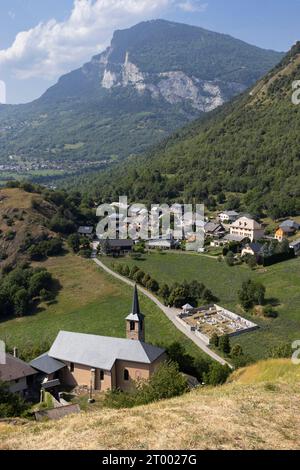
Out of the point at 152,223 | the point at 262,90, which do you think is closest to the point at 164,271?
the point at 152,223

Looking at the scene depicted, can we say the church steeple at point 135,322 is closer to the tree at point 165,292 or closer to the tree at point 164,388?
the tree at point 164,388

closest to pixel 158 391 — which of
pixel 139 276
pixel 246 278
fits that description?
pixel 246 278

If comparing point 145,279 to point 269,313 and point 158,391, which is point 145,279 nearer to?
point 269,313

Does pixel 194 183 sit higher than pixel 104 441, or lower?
higher

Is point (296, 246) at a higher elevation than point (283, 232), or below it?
below

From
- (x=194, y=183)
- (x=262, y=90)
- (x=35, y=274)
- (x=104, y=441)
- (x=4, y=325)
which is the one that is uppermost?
(x=262, y=90)

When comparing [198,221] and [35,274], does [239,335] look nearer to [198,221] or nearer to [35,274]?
[35,274]
